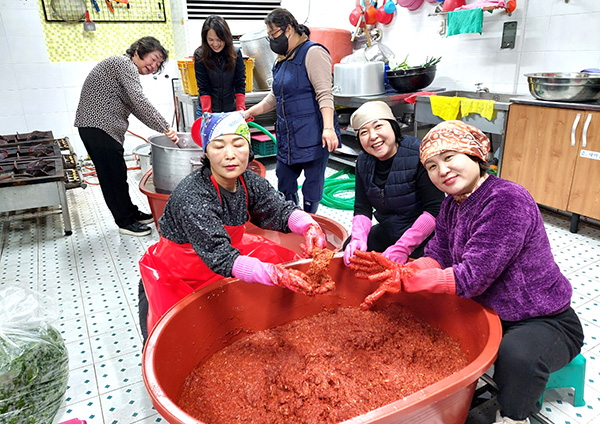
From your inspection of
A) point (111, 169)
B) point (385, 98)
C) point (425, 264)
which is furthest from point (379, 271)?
point (385, 98)

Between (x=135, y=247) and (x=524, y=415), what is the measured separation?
2.56 metres

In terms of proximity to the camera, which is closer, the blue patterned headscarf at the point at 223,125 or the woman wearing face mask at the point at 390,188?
the blue patterned headscarf at the point at 223,125

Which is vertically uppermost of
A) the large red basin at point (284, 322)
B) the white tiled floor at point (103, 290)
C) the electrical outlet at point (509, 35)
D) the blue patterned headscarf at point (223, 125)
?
the electrical outlet at point (509, 35)

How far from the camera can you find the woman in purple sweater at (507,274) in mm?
1213

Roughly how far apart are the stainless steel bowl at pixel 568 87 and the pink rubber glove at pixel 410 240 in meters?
1.78

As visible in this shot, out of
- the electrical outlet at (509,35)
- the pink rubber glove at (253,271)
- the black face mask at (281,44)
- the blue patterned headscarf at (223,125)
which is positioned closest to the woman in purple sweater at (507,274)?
the pink rubber glove at (253,271)

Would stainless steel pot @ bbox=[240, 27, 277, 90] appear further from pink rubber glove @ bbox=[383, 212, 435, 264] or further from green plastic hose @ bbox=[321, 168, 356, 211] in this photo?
pink rubber glove @ bbox=[383, 212, 435, 264]

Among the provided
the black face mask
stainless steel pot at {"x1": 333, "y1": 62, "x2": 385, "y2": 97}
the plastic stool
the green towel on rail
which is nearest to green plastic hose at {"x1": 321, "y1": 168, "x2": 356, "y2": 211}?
stainless steel pot at {"x1": 333, "y1": 62, "x2": 385, "y2": 97}

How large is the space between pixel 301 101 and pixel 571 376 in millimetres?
1876

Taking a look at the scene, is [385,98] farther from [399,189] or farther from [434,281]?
[434,281]

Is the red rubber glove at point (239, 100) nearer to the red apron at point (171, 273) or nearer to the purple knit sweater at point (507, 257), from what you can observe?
the red apron at point (171, 273)

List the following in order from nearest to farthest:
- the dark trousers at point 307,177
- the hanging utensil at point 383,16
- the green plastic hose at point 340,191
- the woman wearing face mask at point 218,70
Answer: the dark trousers at point 307,177 → the woman wearing face mask at point 218,70 → the green plastic hose at point 340,191 → the hanging utensil at point 383,16

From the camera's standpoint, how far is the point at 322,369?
135cm

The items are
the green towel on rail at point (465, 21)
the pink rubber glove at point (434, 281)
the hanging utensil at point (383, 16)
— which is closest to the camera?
the pink rubber glove at point (434, 281)
